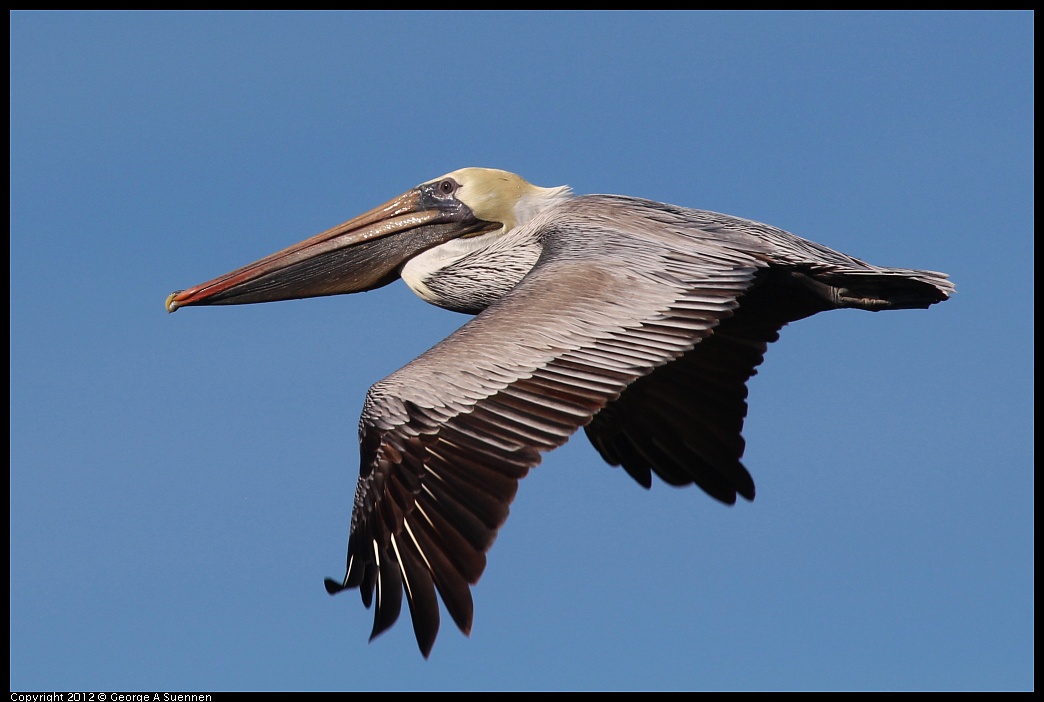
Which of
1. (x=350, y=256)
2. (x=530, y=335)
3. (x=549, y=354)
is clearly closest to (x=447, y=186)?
(x=350, y=256)

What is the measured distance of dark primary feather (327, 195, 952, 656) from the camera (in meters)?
8.12

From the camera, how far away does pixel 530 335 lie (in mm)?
8578

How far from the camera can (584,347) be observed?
28.1 ft

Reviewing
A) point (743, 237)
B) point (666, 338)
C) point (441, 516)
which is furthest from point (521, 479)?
point (743, 237)

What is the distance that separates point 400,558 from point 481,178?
3.76m

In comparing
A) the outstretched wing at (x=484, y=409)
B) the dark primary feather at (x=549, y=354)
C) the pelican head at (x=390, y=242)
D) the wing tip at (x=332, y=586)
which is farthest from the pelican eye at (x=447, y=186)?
the wing tip at (x=332, y=586)

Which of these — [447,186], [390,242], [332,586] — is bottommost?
[332,586]

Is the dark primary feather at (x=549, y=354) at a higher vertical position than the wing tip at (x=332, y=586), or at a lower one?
higher

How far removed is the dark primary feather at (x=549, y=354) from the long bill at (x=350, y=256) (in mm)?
1245

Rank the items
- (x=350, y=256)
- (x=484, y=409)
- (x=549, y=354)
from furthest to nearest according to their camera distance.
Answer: (x=350, y=256) → (x=549, y=354) → (x=484, y=409)

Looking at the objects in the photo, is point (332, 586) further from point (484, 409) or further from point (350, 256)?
point (350, 256)

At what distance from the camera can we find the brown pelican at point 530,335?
819cm

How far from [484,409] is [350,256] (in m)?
3.29

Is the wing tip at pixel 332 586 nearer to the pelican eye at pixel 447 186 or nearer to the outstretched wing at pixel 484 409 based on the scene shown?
the outstretched wing at pixel 484 409
